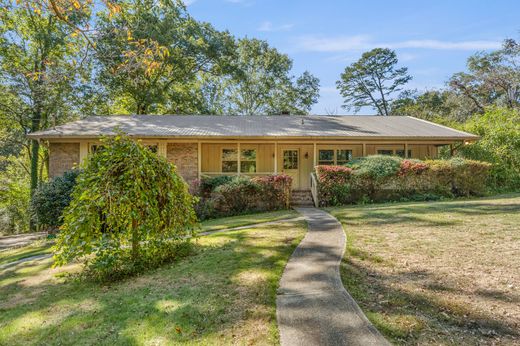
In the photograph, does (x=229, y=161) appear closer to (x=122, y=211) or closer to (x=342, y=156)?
(x=342, y=156)

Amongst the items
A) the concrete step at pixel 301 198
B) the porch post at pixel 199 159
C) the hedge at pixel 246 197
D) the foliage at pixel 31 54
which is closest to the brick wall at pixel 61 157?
the foliage at pixel 31 54

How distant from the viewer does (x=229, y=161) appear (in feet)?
50.0

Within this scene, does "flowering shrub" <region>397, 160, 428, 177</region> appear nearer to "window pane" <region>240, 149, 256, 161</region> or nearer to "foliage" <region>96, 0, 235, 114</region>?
"window pane" <region>240, 149, 256, 161</region>

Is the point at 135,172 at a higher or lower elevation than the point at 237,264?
higher

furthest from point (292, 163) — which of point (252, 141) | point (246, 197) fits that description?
point (246, 197)

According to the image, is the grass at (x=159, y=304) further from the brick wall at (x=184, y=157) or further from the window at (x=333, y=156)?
the window at (x=333, y=156)

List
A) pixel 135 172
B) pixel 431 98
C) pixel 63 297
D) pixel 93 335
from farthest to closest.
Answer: pixel 431 98, pixel 135 172, pixel 63 297, pixel 93 335

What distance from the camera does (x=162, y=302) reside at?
134 inches

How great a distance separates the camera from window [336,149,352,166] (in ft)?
51.7

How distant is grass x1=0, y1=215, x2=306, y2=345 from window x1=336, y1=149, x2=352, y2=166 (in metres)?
11.2

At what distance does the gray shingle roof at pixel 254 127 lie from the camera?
13.3 metres

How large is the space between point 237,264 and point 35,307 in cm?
263

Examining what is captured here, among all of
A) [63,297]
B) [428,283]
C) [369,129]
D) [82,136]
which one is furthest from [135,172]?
[369,129]

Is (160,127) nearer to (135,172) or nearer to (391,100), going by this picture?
(135,172)
